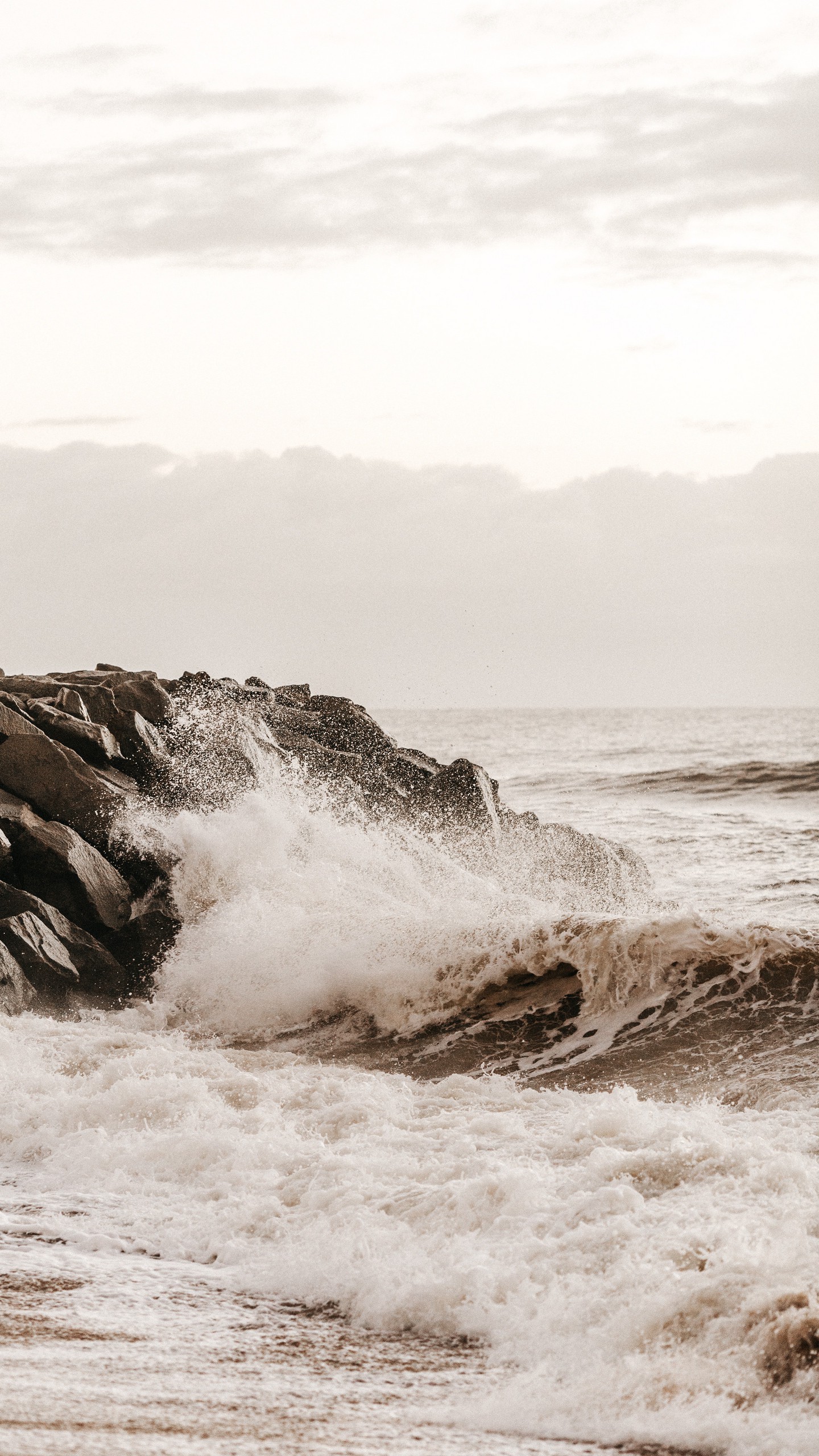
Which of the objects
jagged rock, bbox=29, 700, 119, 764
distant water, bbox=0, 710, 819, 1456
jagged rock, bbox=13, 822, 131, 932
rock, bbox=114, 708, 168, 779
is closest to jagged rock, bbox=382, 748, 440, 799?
rock, bbox=114, 708, 168, 779

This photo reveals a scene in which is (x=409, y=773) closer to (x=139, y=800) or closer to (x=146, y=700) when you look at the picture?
(x=146, y=700)

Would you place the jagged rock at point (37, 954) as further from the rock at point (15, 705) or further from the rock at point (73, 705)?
the rock at point (73, 705)

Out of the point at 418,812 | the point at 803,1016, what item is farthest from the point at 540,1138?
the point at 418,812

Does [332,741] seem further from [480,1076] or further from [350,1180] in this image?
[350,1180]

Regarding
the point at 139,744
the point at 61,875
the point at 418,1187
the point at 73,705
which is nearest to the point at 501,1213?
the point at 418,1187

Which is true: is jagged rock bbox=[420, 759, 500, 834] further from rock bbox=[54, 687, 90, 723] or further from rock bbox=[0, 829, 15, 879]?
rock bbox=[0, 829, 15, 879]

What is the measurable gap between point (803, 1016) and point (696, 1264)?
173 inches

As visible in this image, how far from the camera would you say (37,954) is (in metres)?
9.04

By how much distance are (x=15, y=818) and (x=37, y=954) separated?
186cm

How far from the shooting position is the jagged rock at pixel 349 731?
17.0m

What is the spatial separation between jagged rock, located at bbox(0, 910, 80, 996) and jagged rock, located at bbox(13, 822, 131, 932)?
91 centimetres

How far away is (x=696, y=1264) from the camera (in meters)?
4.21

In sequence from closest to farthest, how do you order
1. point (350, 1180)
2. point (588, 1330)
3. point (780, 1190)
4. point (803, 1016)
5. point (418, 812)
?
point (588, 1330), point (780, 1190), point (350, 1180), point (803, 1016), point (418, 812)

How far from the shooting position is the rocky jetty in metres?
9.61
